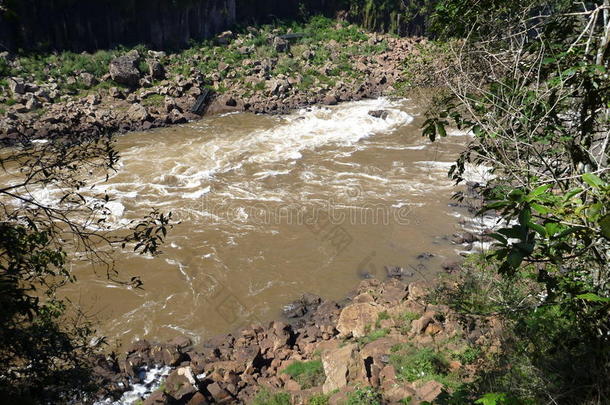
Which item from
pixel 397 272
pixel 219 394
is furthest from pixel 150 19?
pixel 219 394

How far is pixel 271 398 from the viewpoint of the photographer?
6.29m

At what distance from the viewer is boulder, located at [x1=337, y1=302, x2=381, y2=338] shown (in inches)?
328

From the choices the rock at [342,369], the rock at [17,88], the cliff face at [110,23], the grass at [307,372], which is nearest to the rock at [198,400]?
the grass at [307,372]

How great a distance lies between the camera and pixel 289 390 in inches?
262

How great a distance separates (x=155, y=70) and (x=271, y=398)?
24820 millimetres

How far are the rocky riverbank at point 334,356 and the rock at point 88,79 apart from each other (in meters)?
20.5

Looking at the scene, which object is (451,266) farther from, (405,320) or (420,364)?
(420,364)

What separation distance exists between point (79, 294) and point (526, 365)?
9717 millimetres

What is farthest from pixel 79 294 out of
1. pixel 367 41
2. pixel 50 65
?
pixel 367 41

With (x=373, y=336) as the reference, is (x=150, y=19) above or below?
above

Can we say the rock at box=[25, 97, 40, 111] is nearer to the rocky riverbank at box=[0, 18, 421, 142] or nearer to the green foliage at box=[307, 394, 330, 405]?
the rocky riverbank at box=[0, 18, 421, 142]

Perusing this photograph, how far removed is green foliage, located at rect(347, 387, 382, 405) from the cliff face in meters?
26.0

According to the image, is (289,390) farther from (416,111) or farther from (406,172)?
(416,111)

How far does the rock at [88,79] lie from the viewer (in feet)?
80.0
